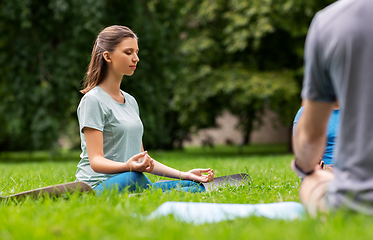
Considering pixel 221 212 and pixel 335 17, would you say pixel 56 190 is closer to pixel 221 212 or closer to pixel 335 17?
pixel 221 212

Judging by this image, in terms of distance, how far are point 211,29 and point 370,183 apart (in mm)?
12362

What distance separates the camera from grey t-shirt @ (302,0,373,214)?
4.72 feet

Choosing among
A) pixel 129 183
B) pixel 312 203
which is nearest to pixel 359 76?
pixel 312 203

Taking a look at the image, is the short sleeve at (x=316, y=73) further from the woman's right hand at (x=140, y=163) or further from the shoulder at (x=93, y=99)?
the shoulder at (x=93, y=99)

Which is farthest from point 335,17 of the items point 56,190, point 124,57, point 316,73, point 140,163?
point 56,190

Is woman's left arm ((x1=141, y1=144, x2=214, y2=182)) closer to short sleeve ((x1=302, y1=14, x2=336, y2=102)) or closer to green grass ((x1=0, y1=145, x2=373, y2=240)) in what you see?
green grass ((x1=0, y1=145, x2=373, y2=240))

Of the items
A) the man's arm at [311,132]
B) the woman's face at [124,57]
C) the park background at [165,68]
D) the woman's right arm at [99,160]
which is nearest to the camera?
the man's arm at [311,132]

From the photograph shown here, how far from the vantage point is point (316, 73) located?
5.14 ft

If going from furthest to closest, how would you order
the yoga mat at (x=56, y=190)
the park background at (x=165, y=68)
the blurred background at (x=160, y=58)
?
the blurred background at (x=160, y=58) → the park background at (x=165, y=68) → the yoga mat at (x=56, y=190)

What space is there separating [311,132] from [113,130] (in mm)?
1641

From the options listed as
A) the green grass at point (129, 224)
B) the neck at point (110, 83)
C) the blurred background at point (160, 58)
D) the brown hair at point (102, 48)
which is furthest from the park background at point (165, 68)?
the brown hair at point (102, 48)

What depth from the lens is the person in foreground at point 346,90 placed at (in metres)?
1.44

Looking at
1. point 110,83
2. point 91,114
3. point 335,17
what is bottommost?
point 91,114

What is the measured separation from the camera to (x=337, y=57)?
147cm
